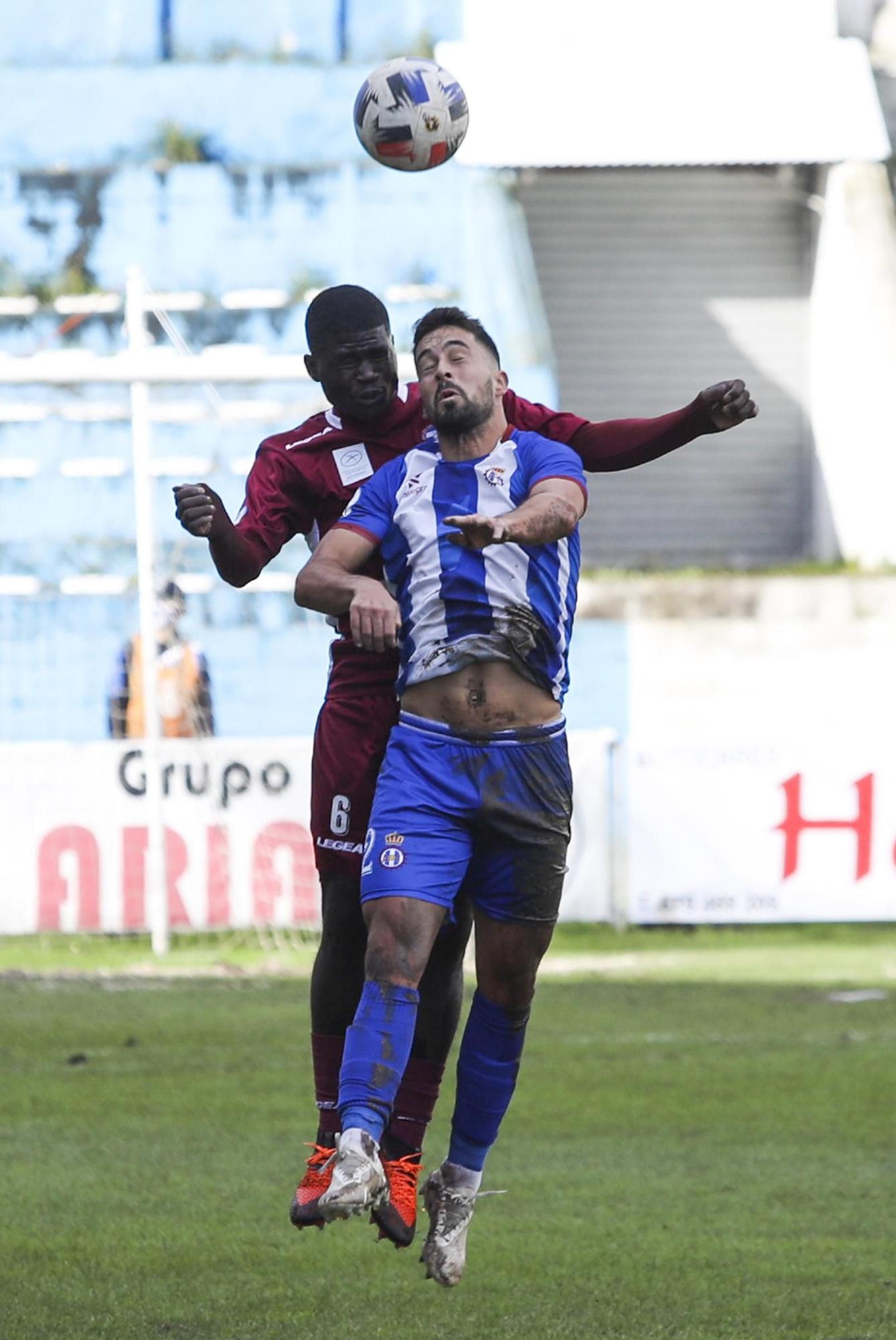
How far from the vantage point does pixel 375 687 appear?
6.15m

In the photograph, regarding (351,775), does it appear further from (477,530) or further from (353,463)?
(477,530)

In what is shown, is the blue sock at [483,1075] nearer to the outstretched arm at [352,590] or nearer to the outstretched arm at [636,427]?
the outstretched arm at [352,590]

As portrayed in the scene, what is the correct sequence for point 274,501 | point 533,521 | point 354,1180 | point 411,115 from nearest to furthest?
1. point 354,1180
2. point 533,521
3. point 274,501
4. point 411,115

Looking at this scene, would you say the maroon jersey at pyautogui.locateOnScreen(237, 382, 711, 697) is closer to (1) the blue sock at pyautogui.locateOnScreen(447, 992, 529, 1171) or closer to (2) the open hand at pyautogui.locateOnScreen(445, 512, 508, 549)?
(2) the open hand at pyautogui.locateOnScreen(445, 512, 508, 549)

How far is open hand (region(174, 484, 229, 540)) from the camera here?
5641 mm

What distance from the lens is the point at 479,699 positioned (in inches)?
223

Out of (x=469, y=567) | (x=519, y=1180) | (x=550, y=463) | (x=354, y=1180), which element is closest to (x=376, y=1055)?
(x=354, y=1180)

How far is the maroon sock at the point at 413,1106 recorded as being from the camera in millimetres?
6098

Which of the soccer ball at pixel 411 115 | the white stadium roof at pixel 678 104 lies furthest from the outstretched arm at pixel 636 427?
the white stadium roof at pixel 678 104

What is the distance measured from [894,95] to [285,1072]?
16983 mm

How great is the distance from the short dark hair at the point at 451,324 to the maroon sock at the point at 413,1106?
83.1 inches

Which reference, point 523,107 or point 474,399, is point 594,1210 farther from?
point 523,107

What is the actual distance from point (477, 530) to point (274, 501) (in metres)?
1.26

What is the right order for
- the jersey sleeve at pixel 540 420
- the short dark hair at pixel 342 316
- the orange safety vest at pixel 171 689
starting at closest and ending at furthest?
the short dark hair at pixel 342 316
the jersey sleeve at pixel 540 420
the orange safety vest at pixel 171 689
